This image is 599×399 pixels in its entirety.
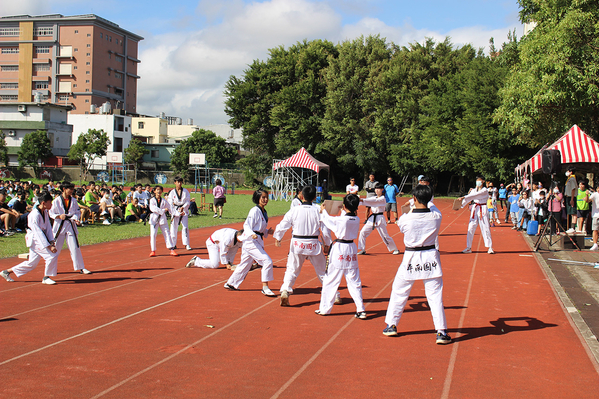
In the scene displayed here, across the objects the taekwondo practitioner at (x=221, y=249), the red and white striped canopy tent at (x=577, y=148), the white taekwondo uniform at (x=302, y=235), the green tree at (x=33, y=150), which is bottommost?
the taekwondo practitioner at (x=221, y=249)

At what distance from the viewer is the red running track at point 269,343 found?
450 cm

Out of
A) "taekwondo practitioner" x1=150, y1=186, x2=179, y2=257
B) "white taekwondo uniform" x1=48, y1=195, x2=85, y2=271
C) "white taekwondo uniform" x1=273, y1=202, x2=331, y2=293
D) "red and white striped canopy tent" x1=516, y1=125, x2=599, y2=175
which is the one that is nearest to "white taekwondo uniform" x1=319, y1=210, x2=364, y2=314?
"white taekwondo uniform" x1=273, y1=202, x2=331, y2=293

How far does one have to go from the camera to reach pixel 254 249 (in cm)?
805

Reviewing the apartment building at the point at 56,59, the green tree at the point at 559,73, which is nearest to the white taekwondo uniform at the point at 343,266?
the green tree at the point at 559,73

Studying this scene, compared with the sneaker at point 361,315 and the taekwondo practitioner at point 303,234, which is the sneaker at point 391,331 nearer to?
the sneaker at point 361,315

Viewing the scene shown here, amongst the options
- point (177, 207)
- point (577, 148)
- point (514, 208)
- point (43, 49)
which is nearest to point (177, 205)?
point (177, 207)

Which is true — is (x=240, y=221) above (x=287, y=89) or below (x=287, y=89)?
below

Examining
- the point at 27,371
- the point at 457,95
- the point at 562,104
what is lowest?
the point at 27,371

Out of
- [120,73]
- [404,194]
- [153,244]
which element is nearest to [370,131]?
[404,194]

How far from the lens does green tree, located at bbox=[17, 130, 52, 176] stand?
200 ft

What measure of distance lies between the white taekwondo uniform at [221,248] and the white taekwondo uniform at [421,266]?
4407mm

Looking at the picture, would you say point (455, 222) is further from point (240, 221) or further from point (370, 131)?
point (370, 131)

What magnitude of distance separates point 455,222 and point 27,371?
20.8 meters

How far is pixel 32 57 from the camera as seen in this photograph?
92.2 m
